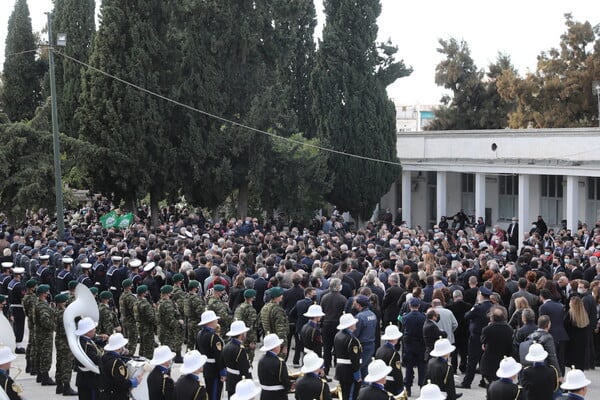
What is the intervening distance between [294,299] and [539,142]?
19.8 metres

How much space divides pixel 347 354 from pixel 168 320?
4.51m

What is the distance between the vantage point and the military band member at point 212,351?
12453 millimetres

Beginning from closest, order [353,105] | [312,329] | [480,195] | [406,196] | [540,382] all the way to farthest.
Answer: [540,382]
[312,329]
[480,195]
[353,105]
[406,196]

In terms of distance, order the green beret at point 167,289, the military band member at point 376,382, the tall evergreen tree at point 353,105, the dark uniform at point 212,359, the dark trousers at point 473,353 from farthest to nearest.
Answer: the tall evergreen tree at point 353,105 < the green beret at point 167,289 < the dark trousers at point 473,353 < the dark uniform at point 212,359 < the military band member at point 376,382

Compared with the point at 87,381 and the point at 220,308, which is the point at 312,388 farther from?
the point at 220,308

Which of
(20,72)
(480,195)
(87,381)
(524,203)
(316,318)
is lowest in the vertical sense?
(87,381)

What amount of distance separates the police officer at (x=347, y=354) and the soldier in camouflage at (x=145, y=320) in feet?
14.8

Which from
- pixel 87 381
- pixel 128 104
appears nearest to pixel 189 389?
pixel 87 381

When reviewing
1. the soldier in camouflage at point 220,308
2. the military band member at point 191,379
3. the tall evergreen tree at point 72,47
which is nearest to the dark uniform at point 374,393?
the military band member at point 191,379

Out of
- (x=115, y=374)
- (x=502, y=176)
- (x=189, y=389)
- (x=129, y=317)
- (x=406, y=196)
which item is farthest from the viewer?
(x=406, y=196)

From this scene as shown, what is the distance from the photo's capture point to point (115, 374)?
11.2 metres

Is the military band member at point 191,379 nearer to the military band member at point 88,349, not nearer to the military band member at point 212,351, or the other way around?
the military band member at point 212,351

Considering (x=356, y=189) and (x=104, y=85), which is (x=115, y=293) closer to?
(x=104, y=85)

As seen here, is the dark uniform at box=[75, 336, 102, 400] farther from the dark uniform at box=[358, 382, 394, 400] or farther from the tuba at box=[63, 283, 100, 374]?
the dark uniform at box=[358, 382, 394, 400]
